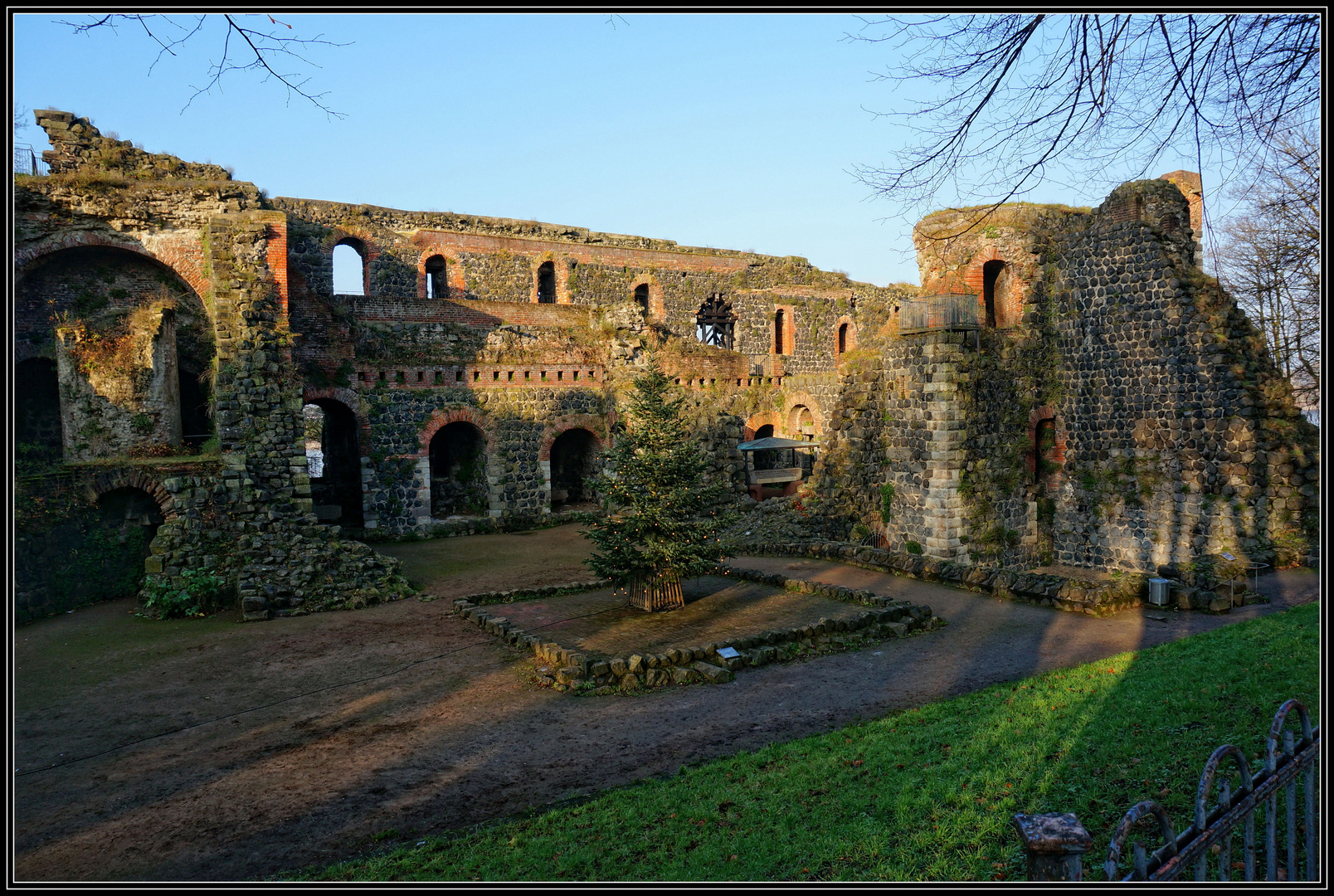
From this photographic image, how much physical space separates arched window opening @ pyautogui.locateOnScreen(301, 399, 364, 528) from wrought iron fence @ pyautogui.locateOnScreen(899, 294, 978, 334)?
13525 millimetres

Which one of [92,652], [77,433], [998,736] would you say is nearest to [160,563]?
[92,652]

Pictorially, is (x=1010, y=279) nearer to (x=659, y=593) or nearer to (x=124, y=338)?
(x=659, y=593)

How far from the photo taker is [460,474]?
68.1ft

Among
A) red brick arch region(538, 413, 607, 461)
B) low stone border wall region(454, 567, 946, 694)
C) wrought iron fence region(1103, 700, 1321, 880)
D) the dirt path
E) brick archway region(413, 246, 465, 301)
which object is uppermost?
brick archway region(413, 246, 465, 301)

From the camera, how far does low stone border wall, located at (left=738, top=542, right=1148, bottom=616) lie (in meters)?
10.1

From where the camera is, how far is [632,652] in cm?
885

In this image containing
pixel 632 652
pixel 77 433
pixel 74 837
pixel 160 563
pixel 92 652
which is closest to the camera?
pixel 74 837

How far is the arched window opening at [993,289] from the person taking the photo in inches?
668

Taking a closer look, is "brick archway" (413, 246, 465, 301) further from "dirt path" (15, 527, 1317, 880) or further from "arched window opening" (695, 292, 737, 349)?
"dirt path" (15, 527, 1317, 880)

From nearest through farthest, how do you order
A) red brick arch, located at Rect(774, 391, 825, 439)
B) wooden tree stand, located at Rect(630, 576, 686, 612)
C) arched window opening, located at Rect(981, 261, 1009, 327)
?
wooden tree stand, located at Rect(630, 576, 686, 612) < arched window opening, located at Rect(981, 261, 1009, 327) < red brick arch, located at Rect(774, 391, 825, 439)

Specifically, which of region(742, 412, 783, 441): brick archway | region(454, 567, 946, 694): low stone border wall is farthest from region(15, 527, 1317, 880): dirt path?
region(742, 412, 783, 441): brick archway

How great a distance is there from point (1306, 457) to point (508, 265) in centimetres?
2287

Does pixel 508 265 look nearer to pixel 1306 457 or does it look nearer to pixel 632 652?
pixel 632 652

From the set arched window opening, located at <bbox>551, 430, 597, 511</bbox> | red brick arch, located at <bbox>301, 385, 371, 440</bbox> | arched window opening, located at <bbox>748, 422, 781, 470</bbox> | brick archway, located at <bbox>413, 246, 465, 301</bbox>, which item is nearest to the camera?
red brick arch, located at <bbox>301, 385, 371, 440</bbox>
